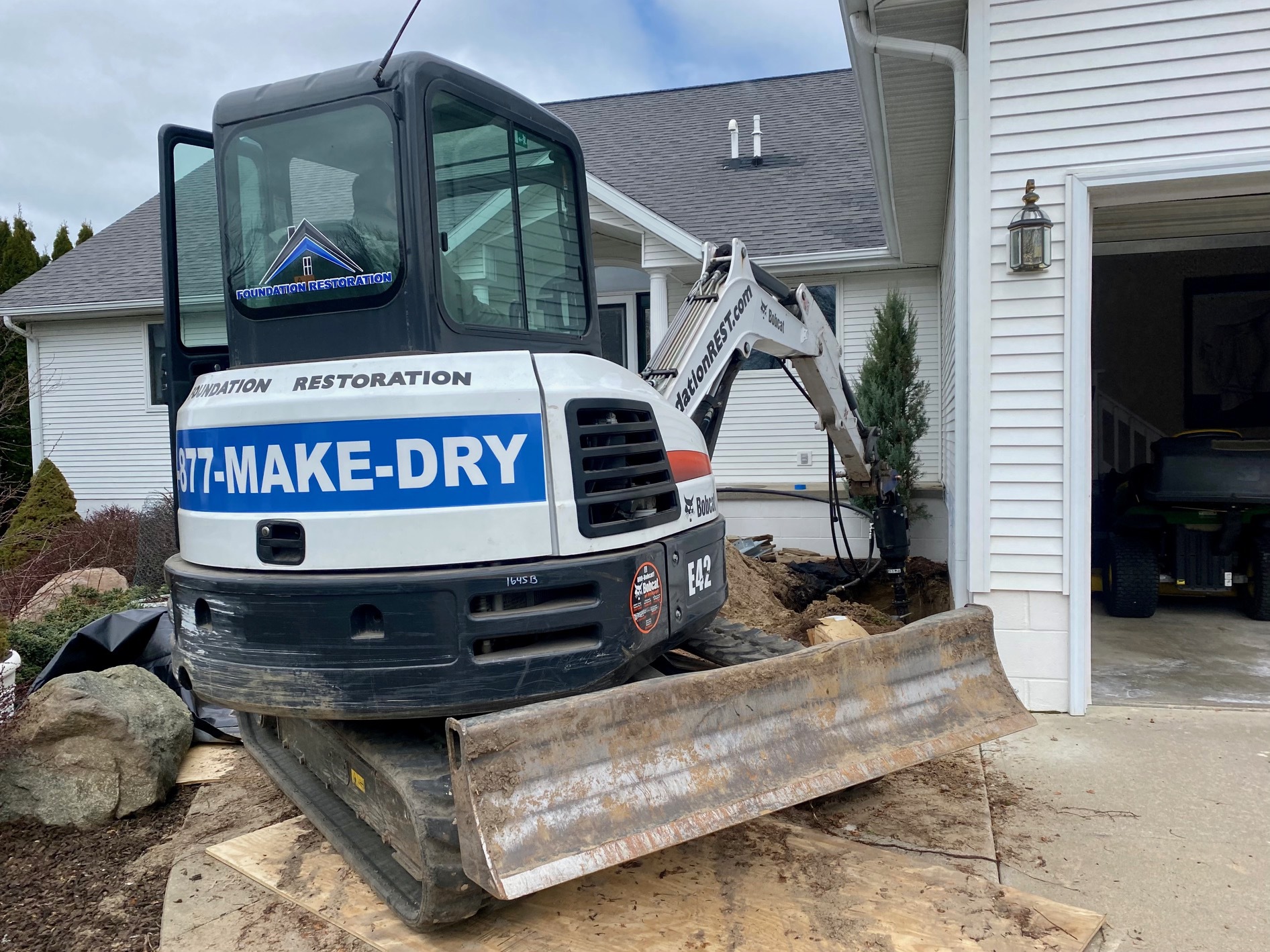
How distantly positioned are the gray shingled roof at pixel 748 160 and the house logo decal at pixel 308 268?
8.16 metres

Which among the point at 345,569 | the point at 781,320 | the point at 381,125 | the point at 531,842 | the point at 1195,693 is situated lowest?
the point at 1195,693

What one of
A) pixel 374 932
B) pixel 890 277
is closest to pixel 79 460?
pixel 890 277

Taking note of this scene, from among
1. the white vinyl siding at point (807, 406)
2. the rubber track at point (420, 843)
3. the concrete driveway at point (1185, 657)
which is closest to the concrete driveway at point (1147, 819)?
the concrete driveway at point (1185, 657)

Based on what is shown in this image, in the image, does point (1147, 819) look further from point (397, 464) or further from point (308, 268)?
point (308, 268)

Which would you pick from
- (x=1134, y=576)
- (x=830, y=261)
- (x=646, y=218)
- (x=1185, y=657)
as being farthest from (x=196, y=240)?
(x=830, y=261)

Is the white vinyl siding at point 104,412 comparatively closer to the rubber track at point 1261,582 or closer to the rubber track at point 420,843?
the rubber track at point 420,843

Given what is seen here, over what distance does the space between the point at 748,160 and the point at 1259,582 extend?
874 centimetres

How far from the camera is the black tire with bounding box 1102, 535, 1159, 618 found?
7.80 metres

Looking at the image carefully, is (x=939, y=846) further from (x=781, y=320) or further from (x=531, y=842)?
(x=781, y=320)

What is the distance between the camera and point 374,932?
3.31 m

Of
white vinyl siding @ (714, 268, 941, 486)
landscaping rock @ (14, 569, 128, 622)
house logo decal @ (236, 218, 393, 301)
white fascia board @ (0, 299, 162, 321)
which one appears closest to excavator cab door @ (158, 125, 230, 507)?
house logo decal @ (236, 218, 393, 301)

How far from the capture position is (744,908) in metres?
3.33

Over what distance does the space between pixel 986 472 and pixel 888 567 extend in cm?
261

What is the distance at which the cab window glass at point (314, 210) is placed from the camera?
317cm
